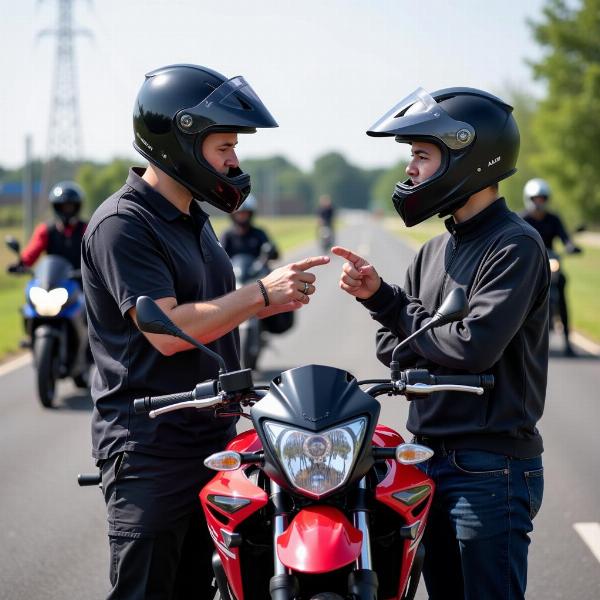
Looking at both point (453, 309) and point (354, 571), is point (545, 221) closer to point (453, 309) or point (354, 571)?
point (453, 309)

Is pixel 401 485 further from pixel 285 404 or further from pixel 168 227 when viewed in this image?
pixel 168 227

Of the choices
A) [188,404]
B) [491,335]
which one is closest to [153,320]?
[188,404]

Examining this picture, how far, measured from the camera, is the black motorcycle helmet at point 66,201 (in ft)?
33.1

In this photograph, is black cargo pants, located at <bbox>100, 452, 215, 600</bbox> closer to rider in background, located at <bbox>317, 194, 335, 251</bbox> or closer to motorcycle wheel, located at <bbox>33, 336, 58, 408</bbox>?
motorcycle wheel, located at <bbox>33, 336, 58, 408</bbox>

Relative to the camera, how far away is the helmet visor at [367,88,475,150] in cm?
326

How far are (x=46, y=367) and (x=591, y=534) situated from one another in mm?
5416

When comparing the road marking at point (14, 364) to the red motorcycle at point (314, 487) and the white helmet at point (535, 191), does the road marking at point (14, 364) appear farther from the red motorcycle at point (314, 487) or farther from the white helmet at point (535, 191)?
the red motorcycle at point (314, 487)

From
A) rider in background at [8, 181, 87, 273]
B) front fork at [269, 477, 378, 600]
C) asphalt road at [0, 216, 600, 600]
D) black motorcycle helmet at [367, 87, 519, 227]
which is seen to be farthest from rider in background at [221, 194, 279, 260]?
front fork at [269, 477, 378, 600]

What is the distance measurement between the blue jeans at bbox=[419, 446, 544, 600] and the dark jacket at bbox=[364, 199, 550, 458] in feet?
0.20

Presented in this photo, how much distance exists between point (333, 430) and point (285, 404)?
0.15m

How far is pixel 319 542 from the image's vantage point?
257 centimetres

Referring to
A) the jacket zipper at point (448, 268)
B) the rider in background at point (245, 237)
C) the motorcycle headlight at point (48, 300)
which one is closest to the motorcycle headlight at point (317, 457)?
the jacket zipper at point (448, 268)

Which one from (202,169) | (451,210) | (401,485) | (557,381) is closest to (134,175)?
(202,169)

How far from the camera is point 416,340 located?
3.17m
